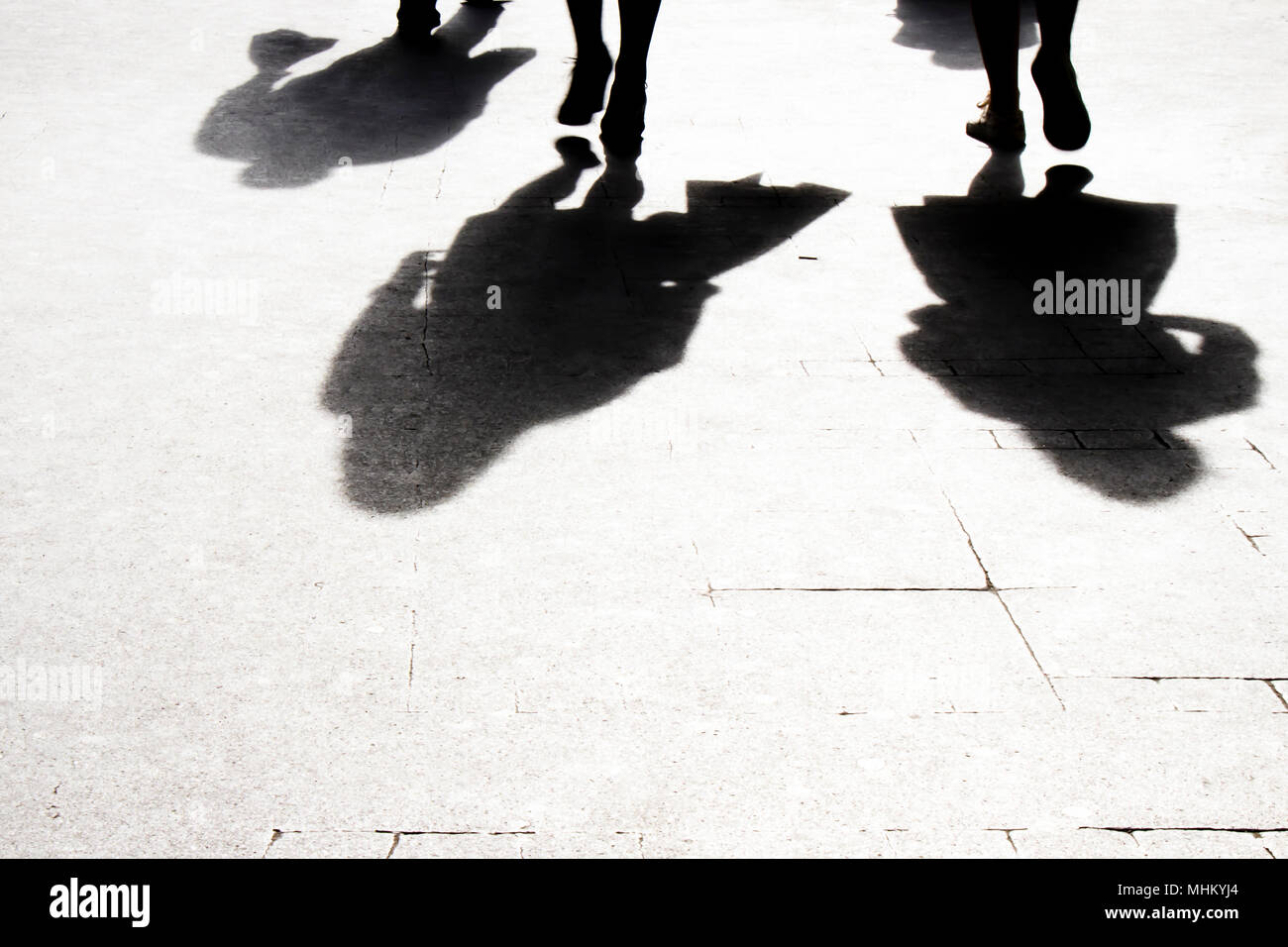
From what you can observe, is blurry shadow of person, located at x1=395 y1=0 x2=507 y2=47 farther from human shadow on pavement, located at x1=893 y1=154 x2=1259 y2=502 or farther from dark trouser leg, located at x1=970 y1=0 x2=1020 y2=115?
human shadow on pavement, located at x1=893 y1=154 x2=1259 y2=502

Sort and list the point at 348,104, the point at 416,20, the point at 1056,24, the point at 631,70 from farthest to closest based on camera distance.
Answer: the point at 416,20
the point at 348,104
the point at 631,70
the point at 1056,24

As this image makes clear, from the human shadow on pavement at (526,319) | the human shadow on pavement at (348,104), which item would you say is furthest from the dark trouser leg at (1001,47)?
the human shadow on pavement at (348,104)

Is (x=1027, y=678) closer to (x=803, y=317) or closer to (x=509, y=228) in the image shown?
(x=803, y=317)

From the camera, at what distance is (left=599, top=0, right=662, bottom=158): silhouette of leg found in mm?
5820

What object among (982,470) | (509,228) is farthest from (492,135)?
(982,470)

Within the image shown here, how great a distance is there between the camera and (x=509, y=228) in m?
5.22

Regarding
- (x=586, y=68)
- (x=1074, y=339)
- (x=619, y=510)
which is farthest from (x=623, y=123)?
(x=619, y=510)

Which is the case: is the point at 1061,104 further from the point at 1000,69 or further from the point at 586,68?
the point at 586,68

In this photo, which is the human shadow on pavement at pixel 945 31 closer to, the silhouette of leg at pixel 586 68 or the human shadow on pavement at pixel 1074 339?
the human shadow on pavement at pixel 1074 339

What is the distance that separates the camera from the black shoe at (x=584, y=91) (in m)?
5.97

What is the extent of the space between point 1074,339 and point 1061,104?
68.3 inches

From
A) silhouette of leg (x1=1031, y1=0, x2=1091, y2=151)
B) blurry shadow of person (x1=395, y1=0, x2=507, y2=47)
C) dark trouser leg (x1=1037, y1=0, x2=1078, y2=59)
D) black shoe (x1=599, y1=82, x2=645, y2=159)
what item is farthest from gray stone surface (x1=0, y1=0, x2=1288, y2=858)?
blurry shadow of person (x1=395, y1=0, x2=507, y2=47)

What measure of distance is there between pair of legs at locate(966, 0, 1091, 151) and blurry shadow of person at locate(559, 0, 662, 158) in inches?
61.7

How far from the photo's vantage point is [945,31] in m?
8.52
